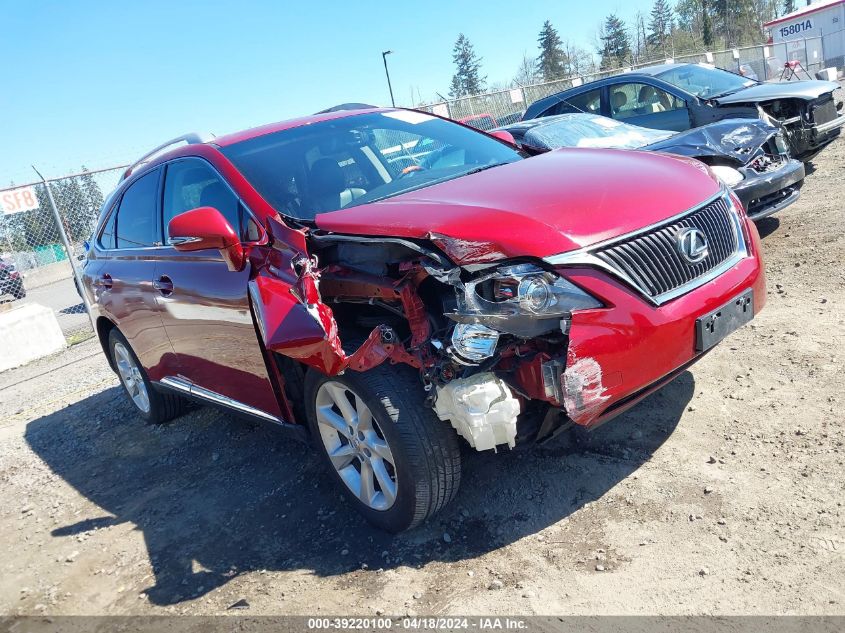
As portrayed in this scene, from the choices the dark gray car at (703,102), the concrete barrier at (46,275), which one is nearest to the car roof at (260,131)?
the dark gray car at (703,102)

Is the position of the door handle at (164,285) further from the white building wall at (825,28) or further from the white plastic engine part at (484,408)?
the white building wall at (825,28)

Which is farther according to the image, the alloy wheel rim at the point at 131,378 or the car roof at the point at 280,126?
the alloy wheel rim at the point at 131,378

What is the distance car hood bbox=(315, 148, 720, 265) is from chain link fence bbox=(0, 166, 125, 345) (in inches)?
216

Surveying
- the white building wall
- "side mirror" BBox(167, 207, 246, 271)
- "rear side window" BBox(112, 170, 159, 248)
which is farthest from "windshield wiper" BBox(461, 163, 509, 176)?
the white building wall

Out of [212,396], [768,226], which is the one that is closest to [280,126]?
[212,396]

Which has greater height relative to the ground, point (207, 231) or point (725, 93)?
point (207, 231)

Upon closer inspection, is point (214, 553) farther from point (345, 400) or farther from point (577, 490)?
point (577, 490)

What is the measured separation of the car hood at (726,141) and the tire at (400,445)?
14.1 feet

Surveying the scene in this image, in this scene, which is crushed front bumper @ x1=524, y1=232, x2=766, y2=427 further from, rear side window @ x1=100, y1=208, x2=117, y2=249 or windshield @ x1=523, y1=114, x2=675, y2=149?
windshield @ x1=523, y1=114, x2=675, y2=149

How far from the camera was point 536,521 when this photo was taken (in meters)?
3.05

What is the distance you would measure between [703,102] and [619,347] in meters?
7.20

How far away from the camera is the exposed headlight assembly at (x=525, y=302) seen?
2516 millimetres

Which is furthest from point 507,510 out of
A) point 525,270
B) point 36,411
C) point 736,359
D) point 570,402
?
point 36,411

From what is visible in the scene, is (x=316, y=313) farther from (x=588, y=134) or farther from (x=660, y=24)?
(x=660, y=24)
